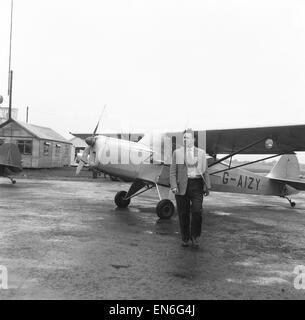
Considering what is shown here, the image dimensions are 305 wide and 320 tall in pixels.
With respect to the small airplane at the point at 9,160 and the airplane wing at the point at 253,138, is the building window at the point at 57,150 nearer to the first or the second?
the small airplane at the point at 9,160

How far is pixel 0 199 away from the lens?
41.2 ft

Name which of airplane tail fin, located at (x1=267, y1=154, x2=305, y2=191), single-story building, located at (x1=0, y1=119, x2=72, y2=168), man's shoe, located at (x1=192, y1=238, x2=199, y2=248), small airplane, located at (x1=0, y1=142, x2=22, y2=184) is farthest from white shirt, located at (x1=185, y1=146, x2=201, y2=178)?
single-story building, located at (x1=0, y1=119, x2=72, y2=168)

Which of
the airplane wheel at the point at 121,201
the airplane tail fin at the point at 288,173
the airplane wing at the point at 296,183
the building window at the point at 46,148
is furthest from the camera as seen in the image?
the building window at the point at 46,148

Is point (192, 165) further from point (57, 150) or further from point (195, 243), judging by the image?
point (57, 150)

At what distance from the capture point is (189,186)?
21.7 feet

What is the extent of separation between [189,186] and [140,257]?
1599mm

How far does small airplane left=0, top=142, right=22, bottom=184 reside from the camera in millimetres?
19875

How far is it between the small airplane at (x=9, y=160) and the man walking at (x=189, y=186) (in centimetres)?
1500

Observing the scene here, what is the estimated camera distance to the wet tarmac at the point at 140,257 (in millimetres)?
4148

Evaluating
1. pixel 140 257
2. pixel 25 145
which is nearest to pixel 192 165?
pixel 140 257

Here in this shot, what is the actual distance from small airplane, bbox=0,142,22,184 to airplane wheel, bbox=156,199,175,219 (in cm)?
1247

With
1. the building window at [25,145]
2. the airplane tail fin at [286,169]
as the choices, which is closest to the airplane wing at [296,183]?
the airplane tail fin at [286,169]
